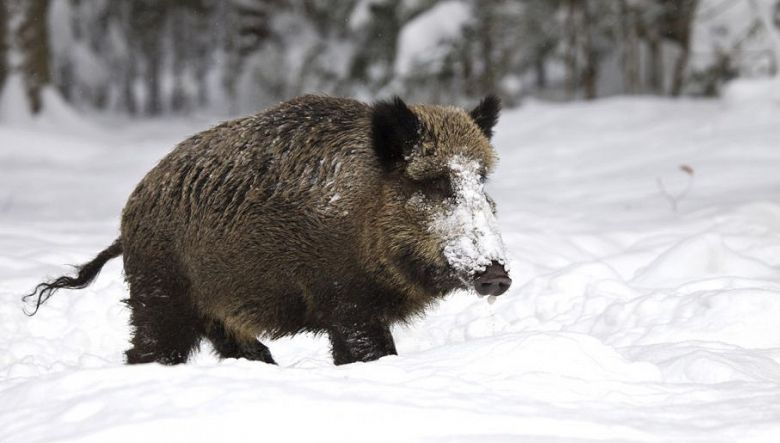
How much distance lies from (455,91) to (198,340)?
19675 millimetres

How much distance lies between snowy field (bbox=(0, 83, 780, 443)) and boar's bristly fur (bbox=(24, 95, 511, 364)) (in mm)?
453

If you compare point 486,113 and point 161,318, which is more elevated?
point 486,113

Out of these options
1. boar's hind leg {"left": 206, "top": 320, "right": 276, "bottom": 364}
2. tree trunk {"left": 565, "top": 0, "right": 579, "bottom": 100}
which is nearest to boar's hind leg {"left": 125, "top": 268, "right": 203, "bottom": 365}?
boar's hind leg {"left": 206, "top": 320, "right": 276, "bottom": 364}

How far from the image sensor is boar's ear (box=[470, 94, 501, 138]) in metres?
5.15

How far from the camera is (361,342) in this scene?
4551mm

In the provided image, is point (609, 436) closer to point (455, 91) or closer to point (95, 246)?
point (95, 246)

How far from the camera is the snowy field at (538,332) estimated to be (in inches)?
119

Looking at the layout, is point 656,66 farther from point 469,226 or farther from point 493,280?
point 493,280

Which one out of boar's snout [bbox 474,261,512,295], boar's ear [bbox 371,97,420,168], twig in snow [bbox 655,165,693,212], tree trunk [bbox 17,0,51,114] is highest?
boar's ear [bbox 371,97,420,168]

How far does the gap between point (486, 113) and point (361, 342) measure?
1.48m

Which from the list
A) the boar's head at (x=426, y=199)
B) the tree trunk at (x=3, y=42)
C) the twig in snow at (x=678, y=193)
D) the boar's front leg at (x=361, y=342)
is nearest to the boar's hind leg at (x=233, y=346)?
the boar's front leg at (x=361, y=342)

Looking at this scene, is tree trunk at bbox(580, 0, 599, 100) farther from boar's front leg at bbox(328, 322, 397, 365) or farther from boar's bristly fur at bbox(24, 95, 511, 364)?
boar's front leg at bbox(328, 322, 397, 365)

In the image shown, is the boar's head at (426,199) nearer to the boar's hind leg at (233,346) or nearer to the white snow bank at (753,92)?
the boar's hind leg at (233,346)

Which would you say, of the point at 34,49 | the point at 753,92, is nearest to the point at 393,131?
the point at 753,92
